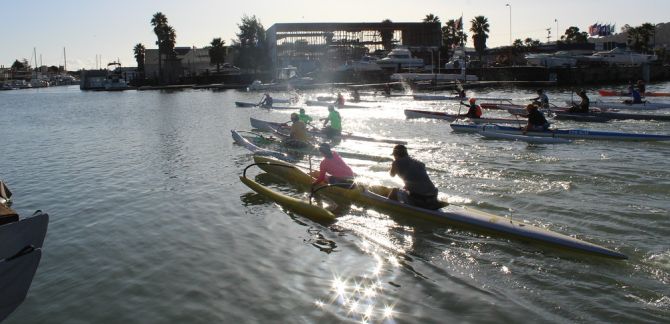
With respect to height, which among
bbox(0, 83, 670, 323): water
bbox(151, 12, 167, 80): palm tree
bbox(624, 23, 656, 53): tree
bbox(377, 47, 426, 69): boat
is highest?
bbox(151, 12, 167, 80): palm tree

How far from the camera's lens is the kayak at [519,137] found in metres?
22.5

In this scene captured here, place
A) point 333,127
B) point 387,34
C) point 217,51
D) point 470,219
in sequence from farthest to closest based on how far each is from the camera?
point 217,51, point 387,34, point 333,127, point 470,219

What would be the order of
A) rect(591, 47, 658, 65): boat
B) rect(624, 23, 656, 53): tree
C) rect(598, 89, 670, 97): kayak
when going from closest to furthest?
rect(598, 89, 670, 97): kayak → rect(591, 47, 658, 65): boat → rect(624, 23, 656, 53): tree

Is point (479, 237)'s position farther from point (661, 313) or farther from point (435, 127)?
point (435, 127)

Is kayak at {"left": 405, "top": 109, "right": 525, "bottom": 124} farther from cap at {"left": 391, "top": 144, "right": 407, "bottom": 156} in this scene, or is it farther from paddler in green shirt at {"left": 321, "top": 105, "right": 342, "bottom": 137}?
cap at {"left": 391, "top": 144, "right": 407, "bottom": 156}

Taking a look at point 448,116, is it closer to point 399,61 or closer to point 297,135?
point 297,135

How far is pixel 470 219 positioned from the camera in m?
11.1

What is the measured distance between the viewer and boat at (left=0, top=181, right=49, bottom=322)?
7.26 meters

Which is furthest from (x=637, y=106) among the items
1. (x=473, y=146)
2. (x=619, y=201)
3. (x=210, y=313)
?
(x=210, y=313)

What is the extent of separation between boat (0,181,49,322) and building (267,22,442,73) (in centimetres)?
9592

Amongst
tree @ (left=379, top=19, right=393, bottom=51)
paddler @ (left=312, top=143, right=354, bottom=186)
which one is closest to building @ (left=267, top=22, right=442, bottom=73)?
tree @ (left=379, top=19, right=393, bottom=51)

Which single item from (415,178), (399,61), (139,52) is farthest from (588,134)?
(139,52)

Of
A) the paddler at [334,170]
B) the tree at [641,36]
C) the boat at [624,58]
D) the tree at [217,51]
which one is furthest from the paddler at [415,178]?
the tree at [217,51]

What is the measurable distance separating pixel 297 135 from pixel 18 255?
14589 mm
